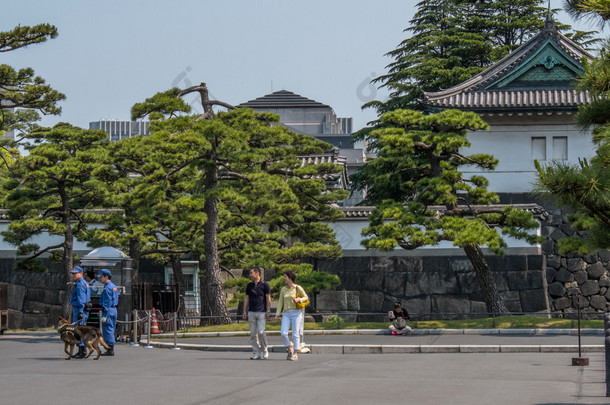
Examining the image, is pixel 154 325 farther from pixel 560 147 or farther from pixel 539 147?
pixel 560 147

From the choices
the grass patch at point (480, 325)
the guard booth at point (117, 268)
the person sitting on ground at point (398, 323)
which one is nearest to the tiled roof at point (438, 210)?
the grass patch at point (480, 325)

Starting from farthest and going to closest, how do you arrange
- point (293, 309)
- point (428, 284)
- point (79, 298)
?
point (428, 284) → point (79, 298) → point (293, 309)

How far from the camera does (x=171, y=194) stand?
92.8 ft

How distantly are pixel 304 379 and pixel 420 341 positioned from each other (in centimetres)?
801

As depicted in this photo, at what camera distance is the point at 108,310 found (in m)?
16.5

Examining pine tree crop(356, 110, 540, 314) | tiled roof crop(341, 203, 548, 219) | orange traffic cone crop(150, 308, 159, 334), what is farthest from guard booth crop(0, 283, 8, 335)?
tiled roof crop(341, 203, 548, 219)

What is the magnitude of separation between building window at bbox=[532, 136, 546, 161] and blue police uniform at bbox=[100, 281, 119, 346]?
18.3 m

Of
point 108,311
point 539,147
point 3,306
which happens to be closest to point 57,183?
point 3,306

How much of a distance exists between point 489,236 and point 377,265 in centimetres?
631

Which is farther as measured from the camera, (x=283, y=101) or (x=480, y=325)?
(x=283, y=101)

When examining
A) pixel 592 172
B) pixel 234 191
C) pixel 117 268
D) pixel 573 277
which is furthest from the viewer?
pixel 573 277

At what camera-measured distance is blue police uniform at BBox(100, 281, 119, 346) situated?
1644 cm

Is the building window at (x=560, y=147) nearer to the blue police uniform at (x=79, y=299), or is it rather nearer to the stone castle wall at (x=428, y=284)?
the stone castle wall at (x=428, y=284)

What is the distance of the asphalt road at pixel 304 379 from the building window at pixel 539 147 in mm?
14472
